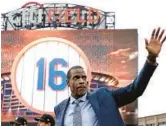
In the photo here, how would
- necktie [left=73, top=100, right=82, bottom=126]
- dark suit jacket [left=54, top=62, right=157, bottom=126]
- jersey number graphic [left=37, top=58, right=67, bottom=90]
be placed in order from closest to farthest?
1. dark suit jacket [left=54, top=62, right=157, bottom=126]
2. necktie [left=73, top=100, right=82, bottom=126]
3. jersey number graphic [left=37, top=58, right=67, bottom=90]

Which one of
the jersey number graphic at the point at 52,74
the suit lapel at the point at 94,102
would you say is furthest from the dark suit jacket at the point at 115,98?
the jersey number graphic at the point at 52,74

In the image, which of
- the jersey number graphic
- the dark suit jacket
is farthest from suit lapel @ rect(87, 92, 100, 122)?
the jersey number graphic

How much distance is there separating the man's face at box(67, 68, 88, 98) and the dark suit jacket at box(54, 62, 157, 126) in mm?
58

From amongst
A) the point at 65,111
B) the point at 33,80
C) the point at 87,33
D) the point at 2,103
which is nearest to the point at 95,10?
the point at 87,33

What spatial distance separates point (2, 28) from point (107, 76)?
555 cm

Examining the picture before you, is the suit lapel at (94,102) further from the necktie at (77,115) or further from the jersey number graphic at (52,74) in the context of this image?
the jersey number graphic at (52,74)

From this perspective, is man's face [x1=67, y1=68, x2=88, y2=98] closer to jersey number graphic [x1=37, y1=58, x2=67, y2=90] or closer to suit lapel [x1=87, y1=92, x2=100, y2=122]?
suit lapel [x1=87, y1=92, x2=100, y2=122]

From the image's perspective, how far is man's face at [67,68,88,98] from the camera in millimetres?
2723

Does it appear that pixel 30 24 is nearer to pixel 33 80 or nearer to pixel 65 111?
pixel 33 80

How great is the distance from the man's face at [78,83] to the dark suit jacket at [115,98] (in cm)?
6

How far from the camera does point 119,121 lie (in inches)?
102

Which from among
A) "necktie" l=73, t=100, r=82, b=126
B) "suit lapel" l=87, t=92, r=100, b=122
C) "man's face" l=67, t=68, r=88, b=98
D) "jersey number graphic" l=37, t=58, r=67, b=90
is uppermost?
"man's face" l=67, t=68, r=88, b=98

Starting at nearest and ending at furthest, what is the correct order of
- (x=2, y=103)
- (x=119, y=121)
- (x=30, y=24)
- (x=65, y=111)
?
(x=119, y=121)
(x=65, y=111)
(x=2, y=103)
(x=30, y=24)

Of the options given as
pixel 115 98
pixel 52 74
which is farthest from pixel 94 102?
pixel 52 74
